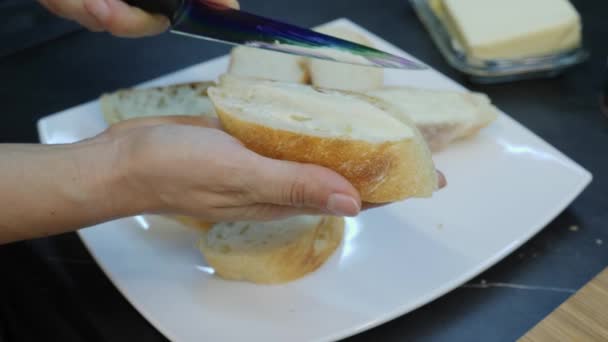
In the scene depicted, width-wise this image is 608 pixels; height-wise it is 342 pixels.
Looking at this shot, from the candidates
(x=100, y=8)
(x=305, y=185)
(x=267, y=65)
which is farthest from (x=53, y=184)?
(x=267, y=65)

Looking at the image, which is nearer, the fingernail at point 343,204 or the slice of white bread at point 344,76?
the fingernail at point 343,204

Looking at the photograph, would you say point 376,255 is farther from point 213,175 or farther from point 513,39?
point 513,39

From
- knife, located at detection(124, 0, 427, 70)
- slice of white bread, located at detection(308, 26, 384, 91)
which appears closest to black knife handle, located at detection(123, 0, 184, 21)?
knife, located at detection(124, 0, 427, 70)

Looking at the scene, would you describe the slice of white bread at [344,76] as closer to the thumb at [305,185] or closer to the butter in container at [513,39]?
the butter in container at [513,39]

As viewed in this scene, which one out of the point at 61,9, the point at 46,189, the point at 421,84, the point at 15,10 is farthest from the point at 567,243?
the point at 15,10

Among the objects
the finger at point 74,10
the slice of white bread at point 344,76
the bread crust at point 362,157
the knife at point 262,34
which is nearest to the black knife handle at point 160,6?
the knife at point 262,34

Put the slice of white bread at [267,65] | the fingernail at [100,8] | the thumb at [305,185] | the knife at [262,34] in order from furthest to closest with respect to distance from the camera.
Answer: the slice of white bread at [267,65] → the fingernail at [100,8] → the knife at [262,34] → the thumb at [305,185]
